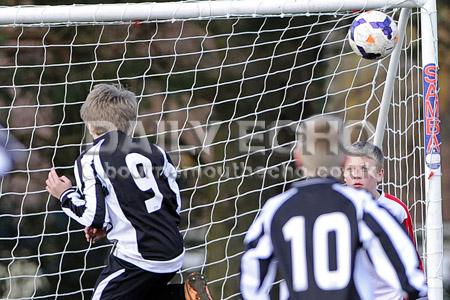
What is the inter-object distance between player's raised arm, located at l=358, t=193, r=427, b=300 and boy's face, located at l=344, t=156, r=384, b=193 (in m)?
1.24

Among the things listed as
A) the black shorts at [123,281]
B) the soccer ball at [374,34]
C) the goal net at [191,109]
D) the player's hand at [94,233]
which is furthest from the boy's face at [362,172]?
the goal net at [191,109]

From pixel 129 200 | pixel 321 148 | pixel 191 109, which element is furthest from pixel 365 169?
pixel 191 109

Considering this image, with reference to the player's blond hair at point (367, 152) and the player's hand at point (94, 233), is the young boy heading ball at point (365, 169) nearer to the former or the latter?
the player's blond hair at point (367, 152)

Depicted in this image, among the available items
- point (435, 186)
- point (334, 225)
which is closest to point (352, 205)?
point (334, 225)

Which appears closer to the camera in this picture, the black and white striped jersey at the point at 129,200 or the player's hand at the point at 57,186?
the black and white striped jersey at the point at 129,200

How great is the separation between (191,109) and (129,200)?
121 inches

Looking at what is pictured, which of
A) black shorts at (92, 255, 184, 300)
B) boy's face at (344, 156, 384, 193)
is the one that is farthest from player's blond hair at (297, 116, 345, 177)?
black shorts at (92, 255, 184, 300)

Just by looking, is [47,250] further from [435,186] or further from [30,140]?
[435,186]

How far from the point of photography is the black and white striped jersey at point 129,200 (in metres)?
4.79

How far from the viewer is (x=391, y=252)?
12.0 feet

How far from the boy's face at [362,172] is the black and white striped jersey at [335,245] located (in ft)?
3.91

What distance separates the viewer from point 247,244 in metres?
3.83

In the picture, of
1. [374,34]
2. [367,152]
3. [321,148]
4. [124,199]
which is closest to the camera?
[321,148]

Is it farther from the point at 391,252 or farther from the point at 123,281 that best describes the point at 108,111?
the point at 391,252
